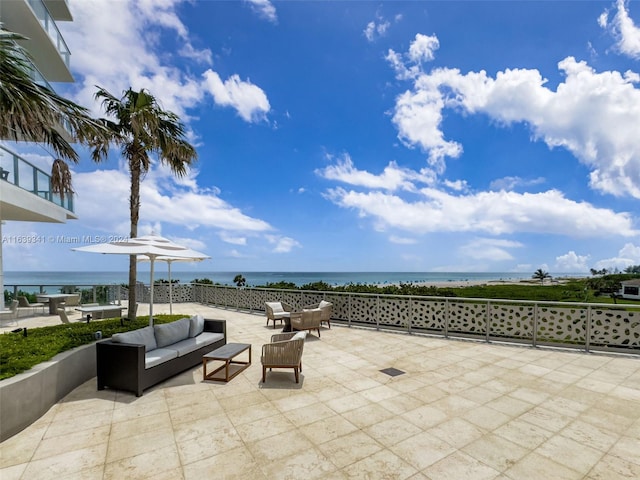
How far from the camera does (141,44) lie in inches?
299

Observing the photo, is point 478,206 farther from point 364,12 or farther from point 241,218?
point 241,218

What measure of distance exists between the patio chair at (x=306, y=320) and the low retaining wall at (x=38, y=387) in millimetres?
4146

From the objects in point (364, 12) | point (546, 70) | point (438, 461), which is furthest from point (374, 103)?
point (438, 461)

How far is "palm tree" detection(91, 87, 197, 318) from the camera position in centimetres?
675

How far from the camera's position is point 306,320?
290 inches

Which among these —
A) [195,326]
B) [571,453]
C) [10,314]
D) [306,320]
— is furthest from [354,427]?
[10,314]

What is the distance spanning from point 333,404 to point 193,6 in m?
9.99

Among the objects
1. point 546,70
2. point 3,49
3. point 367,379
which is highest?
point 546,70

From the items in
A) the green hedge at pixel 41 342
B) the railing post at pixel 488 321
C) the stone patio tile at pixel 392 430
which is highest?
the green hedge at pixel 41 342

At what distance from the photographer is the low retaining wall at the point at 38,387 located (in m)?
3.02

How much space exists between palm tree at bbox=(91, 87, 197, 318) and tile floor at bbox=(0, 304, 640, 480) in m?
4.08

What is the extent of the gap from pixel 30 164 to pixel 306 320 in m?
9.23

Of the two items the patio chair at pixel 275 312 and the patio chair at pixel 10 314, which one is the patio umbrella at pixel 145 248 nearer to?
the patio chair at pixel 275 312

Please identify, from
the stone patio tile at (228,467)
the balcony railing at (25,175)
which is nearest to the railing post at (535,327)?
the stone patio tile at (228,467)
